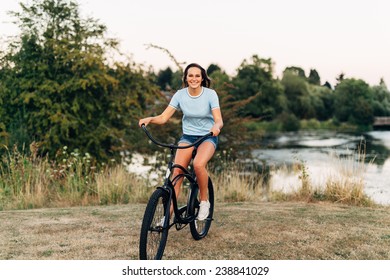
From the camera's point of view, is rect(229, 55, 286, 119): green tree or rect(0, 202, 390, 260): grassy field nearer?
rect(0, 202, 390, 260): grassy field

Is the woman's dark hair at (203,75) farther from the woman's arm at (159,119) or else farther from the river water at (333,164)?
the river water at (333,164)

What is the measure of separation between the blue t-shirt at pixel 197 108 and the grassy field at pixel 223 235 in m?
1.22

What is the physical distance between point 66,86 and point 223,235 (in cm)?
1128

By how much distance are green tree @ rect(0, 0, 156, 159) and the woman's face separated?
10.5 metres

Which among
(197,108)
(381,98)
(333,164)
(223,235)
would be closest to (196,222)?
(223,235)

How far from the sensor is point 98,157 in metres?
15.9

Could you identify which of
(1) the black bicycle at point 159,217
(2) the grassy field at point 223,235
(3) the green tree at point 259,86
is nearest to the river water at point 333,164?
(2) the grassy field at point 223,235

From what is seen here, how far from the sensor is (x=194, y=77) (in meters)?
4.71

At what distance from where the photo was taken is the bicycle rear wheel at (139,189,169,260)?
4004mm

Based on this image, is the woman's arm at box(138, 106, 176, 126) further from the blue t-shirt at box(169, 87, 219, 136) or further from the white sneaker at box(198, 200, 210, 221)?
the white sneaker at box(198, 200, 210, 221)

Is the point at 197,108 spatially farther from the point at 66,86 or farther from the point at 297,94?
the point at 297,94

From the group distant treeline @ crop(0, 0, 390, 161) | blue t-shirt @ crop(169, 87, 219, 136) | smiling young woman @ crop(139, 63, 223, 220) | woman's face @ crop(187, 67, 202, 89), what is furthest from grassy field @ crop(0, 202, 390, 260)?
distant treeline @ crop(0, 0, 390, 161)

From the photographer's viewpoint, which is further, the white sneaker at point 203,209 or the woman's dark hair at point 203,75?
the white sneaker at point 203,209

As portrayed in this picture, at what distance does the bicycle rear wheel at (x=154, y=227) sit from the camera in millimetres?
4004
